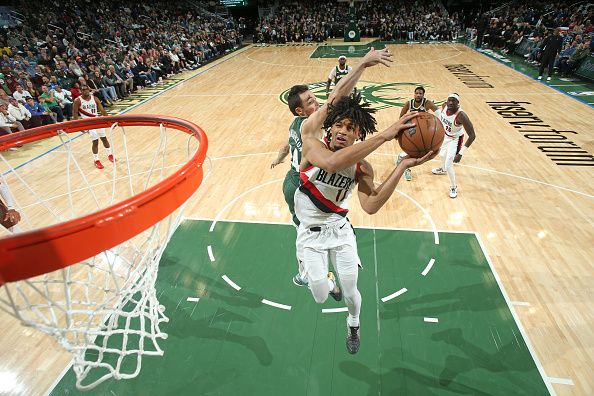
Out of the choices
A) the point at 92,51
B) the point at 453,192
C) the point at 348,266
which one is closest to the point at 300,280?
the point at 348,266

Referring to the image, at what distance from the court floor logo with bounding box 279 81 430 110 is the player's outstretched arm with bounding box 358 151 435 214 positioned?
8.38 m

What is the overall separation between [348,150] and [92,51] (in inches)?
673

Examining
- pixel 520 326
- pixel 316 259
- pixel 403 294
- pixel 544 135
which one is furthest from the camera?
pixel 544 135

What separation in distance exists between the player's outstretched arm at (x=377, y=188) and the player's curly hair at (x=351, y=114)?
0.27 meters

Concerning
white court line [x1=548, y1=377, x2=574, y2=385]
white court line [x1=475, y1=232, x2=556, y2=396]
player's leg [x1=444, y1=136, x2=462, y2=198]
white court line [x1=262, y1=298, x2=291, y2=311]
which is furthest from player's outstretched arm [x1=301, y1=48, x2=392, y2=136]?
player's leg [x1=444, y1=136, x2=462, y2=198]

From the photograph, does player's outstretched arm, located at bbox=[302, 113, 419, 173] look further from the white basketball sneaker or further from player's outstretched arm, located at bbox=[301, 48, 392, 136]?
the white basketball sneaker

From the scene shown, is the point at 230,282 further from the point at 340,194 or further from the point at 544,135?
the point at 544,135

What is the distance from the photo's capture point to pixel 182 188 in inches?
90.1

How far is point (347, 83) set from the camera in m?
2.97

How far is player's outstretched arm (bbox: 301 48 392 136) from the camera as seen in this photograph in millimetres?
2879

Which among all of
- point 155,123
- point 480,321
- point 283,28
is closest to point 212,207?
point 155,123

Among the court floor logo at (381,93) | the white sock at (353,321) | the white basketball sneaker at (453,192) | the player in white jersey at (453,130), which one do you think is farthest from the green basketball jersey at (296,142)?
the court floor logo at (381,93)

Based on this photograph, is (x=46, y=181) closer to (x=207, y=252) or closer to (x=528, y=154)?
(x=207, y=252)

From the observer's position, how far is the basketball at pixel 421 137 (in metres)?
2.22
